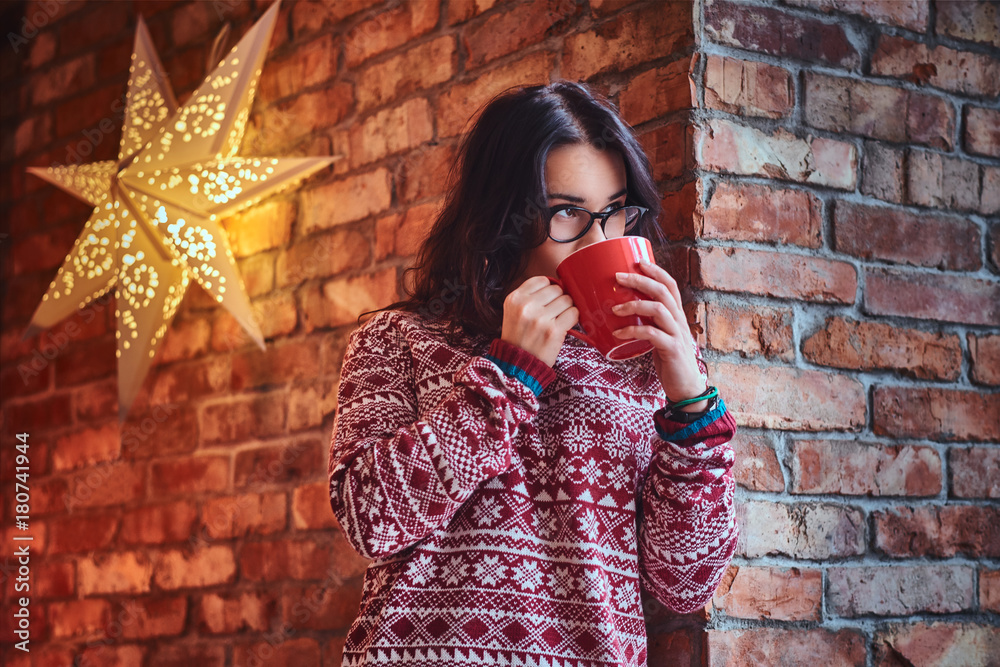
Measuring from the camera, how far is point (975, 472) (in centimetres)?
136

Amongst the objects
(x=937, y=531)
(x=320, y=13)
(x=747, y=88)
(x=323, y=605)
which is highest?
(x=320, y=13)

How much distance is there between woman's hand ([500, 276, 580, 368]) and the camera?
955mm

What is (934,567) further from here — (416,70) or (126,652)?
(126,652)

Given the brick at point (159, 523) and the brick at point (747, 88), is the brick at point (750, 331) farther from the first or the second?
the brick at point (159, 523)

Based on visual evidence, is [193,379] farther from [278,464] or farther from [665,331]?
[665,331]

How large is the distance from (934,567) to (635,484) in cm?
53

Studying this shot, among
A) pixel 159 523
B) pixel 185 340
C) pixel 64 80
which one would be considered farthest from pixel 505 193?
pixel 64 80

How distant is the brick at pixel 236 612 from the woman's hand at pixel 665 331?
986 millimetres

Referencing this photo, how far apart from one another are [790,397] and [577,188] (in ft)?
1.42

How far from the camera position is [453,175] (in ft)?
4.51

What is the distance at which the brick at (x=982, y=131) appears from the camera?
1430 mm

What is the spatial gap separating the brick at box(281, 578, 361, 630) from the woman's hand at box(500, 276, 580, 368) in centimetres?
76

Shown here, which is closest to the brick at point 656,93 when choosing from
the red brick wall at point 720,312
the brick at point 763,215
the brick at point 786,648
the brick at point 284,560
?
the red brick wall at point 720,312

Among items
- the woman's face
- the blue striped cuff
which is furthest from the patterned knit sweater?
the woman's face
